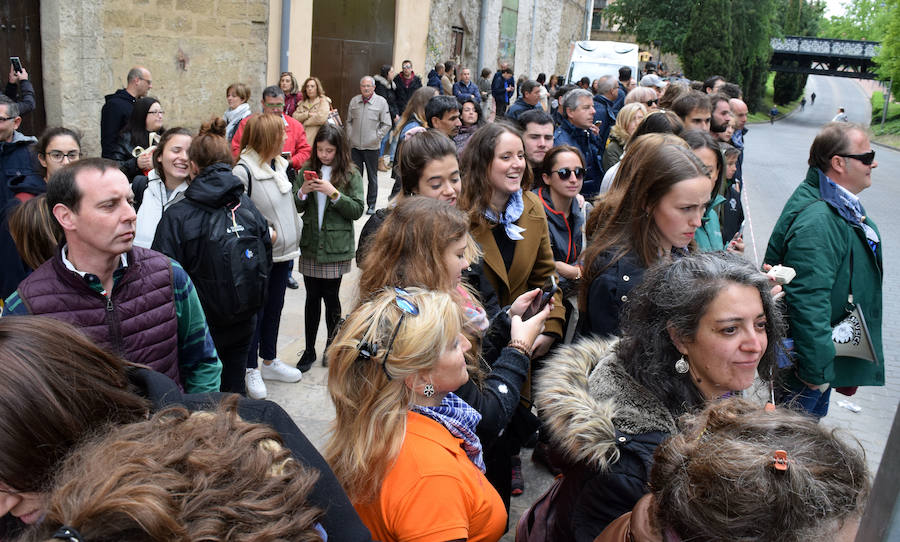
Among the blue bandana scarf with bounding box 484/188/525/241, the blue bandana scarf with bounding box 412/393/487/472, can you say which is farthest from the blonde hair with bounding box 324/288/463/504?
the blue bandana scarf with bounding box 484/188/525/241

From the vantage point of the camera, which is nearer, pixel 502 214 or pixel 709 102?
pixel 502 214

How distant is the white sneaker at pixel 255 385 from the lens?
4.73m

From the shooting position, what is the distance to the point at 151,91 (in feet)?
29.7

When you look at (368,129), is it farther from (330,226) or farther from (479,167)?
(479,167)

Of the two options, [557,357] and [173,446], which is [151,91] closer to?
[557,357]

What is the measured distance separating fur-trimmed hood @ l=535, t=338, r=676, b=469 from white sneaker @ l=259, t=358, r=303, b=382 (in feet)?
10.4

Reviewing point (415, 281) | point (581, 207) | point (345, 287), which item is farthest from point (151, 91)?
point (415, 281)

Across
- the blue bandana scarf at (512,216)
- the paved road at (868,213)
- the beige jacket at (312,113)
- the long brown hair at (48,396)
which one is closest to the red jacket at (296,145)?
the beige jacket at (312,113)

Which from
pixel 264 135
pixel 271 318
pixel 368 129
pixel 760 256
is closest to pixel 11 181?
pixel 264 135

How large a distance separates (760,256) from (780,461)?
25.9ft

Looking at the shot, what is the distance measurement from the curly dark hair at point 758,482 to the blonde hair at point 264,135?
3768 millimetres

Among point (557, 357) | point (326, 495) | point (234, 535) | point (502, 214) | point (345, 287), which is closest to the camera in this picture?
point (234, 535)

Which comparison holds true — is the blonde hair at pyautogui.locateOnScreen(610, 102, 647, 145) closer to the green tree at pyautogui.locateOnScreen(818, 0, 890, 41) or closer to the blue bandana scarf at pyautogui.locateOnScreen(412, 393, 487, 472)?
the blue bandana scarf at pyautogui.locateOnScreen(412, 393, 487, 472)

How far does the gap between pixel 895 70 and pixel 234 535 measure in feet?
138
